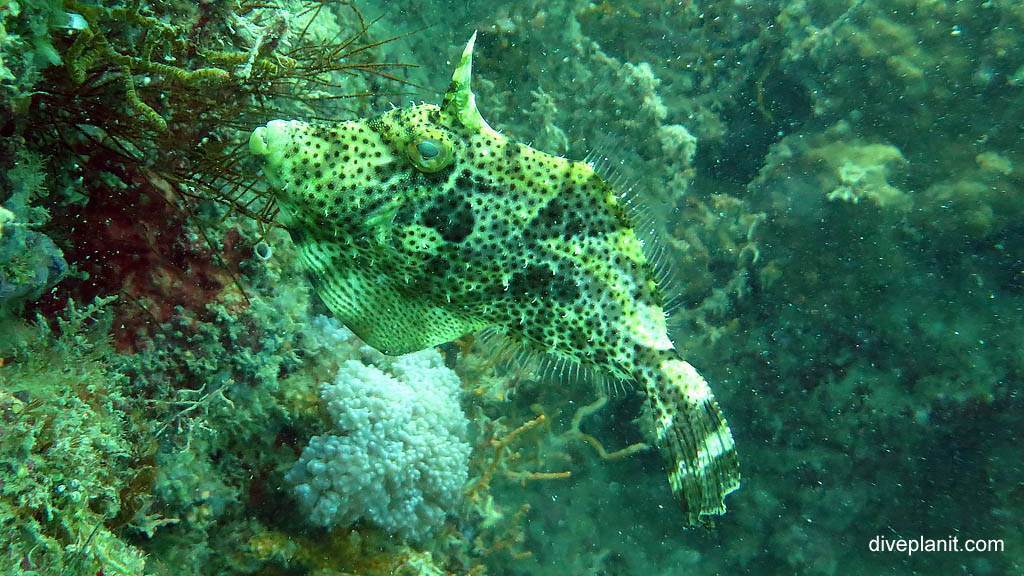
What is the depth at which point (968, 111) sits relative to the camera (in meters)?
7.46

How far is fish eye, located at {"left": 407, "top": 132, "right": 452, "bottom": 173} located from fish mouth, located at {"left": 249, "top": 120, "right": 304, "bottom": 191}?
0.57 m

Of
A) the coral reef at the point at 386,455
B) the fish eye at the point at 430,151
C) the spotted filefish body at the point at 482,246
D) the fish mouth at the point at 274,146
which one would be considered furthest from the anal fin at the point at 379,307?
the coral reef at the point at 386,455

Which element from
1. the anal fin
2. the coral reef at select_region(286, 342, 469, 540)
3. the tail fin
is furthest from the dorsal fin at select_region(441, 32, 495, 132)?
the coral reef at select_region(286, 342, 469, 540)

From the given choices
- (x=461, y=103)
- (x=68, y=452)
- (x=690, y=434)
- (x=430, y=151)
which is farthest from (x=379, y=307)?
(x=690, y=434)

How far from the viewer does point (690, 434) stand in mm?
2559

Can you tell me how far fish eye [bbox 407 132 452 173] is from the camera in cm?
228

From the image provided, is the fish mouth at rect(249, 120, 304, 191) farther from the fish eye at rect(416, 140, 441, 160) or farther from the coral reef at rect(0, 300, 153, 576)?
the coral reef at rect(0, 300, 153, 576)

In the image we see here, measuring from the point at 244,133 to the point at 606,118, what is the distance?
4955 millimetres

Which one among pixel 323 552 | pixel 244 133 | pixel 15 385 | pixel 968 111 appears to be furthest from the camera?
pixel 968 111

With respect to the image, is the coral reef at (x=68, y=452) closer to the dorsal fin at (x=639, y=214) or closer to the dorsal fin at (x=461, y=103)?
the dorsal fin at (x=461, y=103)

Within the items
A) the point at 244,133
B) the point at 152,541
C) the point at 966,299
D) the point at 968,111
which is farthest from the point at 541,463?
the point at 968,111

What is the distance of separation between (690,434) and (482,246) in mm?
1442

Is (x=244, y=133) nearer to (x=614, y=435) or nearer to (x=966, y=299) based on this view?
(x=614, y=435)

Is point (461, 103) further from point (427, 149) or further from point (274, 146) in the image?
point (274, 146)
